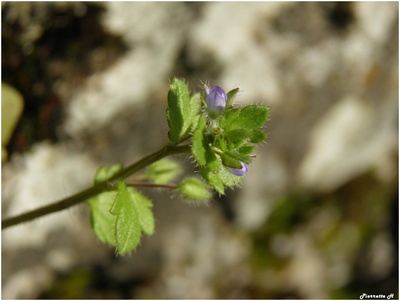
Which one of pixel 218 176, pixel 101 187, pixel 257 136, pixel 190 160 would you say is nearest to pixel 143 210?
pixel 101 187

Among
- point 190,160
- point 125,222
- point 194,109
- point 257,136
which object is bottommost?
point 125,222

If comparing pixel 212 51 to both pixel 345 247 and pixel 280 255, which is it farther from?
pixel 345 247

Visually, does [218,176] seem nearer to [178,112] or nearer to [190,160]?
[178,112]

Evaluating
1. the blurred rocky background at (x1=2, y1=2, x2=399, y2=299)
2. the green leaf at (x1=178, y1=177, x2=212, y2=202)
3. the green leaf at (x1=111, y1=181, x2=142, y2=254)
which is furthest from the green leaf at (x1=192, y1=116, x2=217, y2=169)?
the blurred rocky background at (x1=2, y1=2, x2=399, y2=299)

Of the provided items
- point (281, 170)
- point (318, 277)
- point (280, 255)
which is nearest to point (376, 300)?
point (318, 277)

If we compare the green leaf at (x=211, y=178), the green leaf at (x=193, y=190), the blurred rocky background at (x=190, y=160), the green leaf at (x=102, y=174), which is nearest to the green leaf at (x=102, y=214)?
the green leaf at (x=102, y=174)
